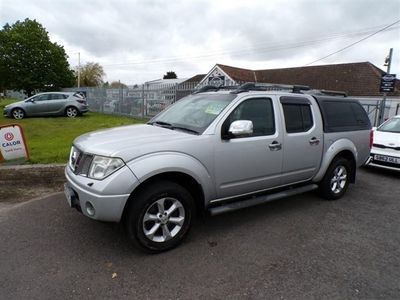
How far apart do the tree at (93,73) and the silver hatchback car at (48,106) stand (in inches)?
1937

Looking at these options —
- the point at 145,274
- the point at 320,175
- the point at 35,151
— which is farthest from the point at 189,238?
the point at 35,151

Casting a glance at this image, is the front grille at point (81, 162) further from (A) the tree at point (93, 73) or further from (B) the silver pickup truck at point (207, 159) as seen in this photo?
(A) the tree at point (93, 73)

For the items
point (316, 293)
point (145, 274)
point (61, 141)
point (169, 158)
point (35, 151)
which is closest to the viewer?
point (316, 293)

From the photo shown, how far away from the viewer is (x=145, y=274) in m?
2.98

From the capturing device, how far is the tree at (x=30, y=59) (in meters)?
30.9

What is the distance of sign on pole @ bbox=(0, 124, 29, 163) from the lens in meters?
6.32

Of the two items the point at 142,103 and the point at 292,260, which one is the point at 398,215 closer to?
the point at 292,260

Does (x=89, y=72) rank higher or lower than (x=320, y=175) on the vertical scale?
higher

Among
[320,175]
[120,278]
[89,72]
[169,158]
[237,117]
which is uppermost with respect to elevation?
[89,72]

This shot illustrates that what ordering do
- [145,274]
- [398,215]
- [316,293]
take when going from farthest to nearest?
1. [398,215]
2. [145,274]
3. [316,293]

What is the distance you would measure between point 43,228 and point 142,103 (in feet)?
40.6

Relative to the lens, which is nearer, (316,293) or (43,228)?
(316,293)

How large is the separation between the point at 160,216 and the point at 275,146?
181cm

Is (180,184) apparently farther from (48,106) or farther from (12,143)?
(48,106)
